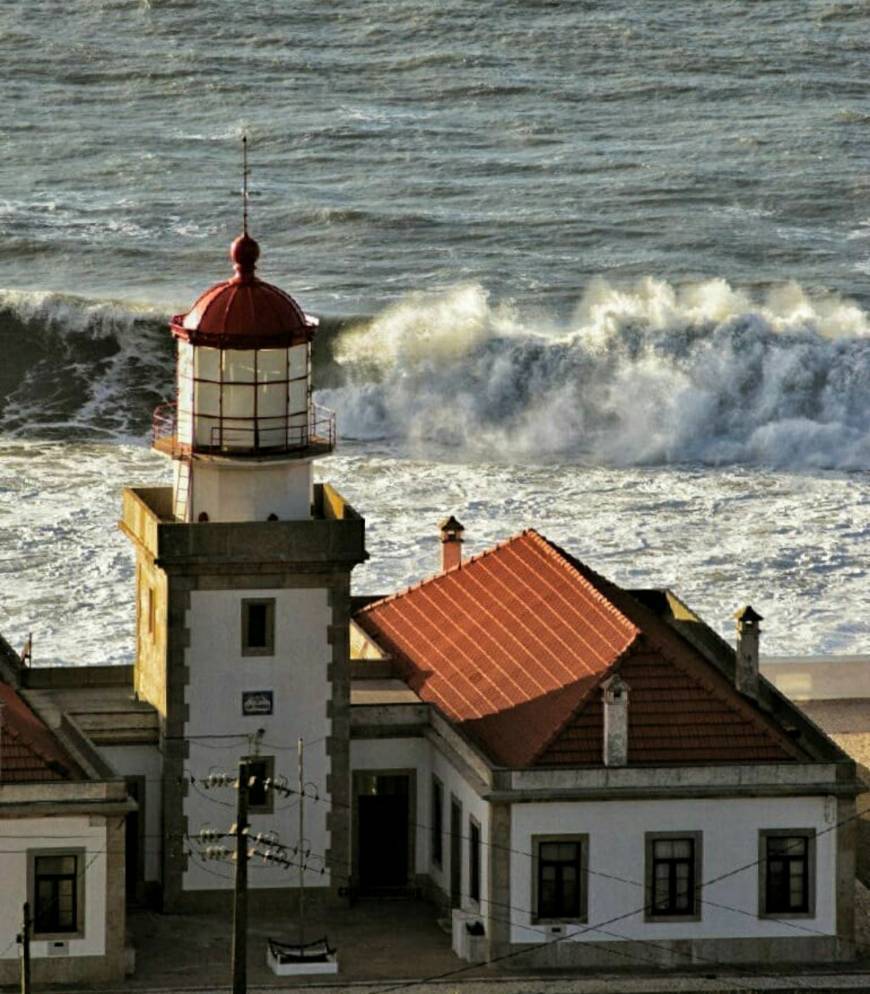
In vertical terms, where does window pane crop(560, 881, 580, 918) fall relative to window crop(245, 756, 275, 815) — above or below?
below

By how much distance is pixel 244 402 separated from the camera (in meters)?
42.1

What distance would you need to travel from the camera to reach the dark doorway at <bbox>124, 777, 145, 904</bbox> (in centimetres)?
4294

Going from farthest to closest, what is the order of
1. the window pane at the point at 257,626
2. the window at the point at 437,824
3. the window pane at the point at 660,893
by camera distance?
the window at the point at 437,824 < the window pane at the point at 257,626 < the window pane at the point at 660,893

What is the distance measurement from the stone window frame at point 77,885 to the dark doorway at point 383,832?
4.14 meters

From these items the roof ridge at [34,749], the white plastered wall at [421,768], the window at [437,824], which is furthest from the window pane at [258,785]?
the roof ridge at [34,749]

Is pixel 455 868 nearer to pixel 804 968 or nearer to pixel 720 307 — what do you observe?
pixel 804 968

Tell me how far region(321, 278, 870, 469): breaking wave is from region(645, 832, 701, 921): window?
34.2 meters

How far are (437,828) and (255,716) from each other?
2.36 meters

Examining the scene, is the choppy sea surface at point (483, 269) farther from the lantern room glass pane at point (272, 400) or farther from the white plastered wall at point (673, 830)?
the white plastered wall at point (673, 830)

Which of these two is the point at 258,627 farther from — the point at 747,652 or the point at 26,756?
the point at 747,652

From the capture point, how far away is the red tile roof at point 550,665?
1644 inches

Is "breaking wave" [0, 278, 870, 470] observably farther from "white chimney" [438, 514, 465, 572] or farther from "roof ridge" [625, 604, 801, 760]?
"roof ridge" [625, 604, 801, 760]

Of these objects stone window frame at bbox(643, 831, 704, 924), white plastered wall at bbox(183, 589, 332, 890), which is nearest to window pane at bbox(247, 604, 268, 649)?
white plastered wall at bbox(183, 589, 332, 890)

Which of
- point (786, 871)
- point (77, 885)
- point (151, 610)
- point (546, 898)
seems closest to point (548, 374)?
point (151, 610)
